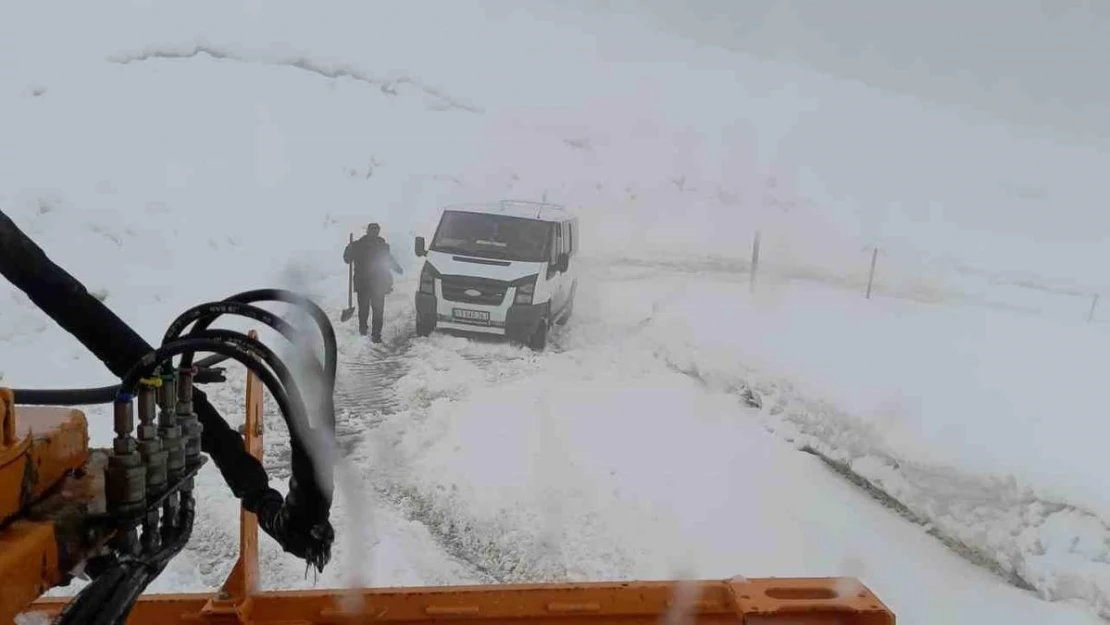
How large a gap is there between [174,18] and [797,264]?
6.18m

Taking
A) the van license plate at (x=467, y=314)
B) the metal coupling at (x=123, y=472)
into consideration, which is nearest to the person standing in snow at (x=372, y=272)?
the van license plate at (x=467, y=314)

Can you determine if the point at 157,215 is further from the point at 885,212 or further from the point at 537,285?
the point at 885,212

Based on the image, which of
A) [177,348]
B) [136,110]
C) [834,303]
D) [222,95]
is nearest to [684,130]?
[834,303]

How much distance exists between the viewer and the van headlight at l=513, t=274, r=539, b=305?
20.7 ft

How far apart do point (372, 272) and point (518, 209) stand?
4.47ft

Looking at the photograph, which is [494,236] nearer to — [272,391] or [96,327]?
[96,327]

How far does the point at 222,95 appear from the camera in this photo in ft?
24.8

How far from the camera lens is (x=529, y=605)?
194 cm

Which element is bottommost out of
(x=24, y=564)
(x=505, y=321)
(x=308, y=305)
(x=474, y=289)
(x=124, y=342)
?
(x=505, y=321)

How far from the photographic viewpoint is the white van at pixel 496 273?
6316mm

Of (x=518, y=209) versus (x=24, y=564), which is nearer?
(x=24, y=564)

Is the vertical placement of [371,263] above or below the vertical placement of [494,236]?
below

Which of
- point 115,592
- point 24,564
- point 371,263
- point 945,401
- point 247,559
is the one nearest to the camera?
point 24,564

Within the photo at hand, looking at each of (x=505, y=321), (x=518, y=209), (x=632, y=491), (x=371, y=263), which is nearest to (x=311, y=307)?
(x=632, y=491)
